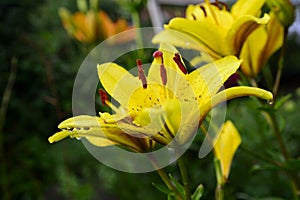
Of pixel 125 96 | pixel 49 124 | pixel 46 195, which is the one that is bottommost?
pixel 46 195

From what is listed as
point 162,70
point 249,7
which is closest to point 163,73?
point 162,70

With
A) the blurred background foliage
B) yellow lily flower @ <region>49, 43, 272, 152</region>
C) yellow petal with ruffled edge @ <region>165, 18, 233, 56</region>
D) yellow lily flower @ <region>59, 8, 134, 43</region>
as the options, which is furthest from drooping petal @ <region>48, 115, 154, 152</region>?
yellow lily flower @ <region>59, 8, 134, 43</region>

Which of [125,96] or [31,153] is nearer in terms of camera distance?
[125,96]

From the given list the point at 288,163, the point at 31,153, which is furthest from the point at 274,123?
the point at 31,153

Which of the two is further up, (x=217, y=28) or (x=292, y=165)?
(x=217, y=28)

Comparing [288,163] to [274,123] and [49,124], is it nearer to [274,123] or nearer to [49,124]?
[274,123]

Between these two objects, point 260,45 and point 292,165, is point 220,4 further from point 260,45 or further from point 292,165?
point 292,165

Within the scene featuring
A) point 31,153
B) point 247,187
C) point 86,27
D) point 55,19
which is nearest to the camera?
point 247,187
